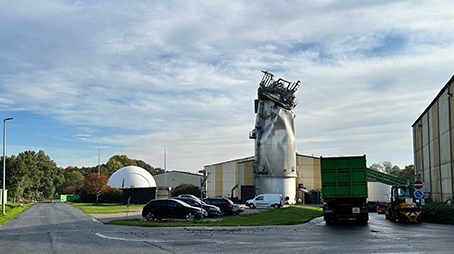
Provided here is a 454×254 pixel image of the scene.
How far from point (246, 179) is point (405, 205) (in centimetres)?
4299

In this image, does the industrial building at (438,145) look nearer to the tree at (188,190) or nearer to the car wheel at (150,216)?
the car wheel at (150,216)

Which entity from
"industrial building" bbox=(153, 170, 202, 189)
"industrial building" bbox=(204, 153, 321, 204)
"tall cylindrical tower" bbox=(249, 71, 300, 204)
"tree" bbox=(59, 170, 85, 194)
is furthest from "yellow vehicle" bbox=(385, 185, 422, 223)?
"tree" bbox=(59, 170, 85, 194)

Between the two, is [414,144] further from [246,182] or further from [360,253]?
[360,253]

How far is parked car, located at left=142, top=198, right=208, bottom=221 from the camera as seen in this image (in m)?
26.2

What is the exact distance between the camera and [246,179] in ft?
218

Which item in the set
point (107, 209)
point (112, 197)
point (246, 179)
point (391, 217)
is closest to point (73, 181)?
point (112, 197)

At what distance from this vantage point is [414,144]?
5594 centimetres

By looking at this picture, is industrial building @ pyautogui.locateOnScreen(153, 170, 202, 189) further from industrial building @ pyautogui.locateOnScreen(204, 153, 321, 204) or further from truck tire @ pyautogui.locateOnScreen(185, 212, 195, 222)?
truck tire @ pyautogui.locateOnScreen(185, 212, 195, 222)

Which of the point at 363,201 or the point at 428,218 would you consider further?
the point at 428,218

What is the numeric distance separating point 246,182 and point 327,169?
44.1 metres

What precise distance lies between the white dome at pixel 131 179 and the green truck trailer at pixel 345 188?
52.0m

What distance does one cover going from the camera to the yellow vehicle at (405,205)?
78.9 ft

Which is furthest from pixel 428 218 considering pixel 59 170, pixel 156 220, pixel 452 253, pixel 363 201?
pixel 59 170

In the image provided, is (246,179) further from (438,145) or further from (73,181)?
(73,181)
